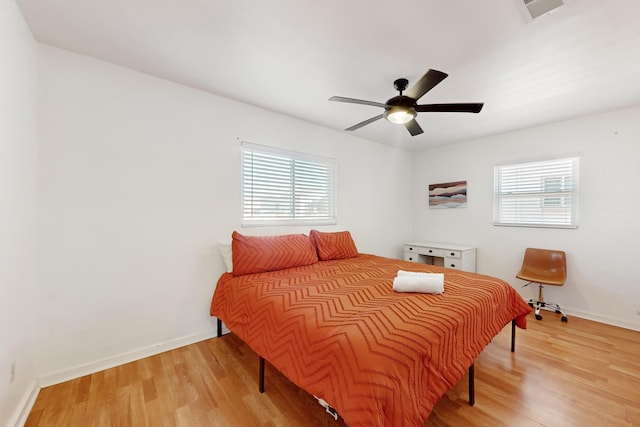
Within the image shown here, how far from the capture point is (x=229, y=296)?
86.7 inches

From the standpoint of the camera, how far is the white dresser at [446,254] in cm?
375

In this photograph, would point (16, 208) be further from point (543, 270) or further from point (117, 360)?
point (543, 270)

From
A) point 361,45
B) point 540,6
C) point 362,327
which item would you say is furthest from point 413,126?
point 362,327

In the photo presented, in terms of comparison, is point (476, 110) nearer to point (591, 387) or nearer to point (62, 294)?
point (591, 387)

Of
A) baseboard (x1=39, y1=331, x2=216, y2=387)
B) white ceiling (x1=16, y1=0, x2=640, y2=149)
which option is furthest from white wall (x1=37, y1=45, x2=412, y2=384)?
white ceiling (x1=16, y1=0, x2=640, y2=149)

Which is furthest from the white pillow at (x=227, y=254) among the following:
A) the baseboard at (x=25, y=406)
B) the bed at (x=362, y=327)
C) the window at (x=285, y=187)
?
the baseboard at (x=25, y=406)

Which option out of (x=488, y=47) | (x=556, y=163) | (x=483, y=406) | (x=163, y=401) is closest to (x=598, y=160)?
(x=556, y=163)

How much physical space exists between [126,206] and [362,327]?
2.14 meters

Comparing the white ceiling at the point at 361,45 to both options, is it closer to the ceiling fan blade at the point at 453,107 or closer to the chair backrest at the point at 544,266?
the ceiling fan blade at the point at 453,107

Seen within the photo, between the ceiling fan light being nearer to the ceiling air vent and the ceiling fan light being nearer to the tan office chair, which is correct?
the ceiling air vent

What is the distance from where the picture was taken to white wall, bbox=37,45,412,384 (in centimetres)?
190

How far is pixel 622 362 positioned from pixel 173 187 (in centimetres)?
417

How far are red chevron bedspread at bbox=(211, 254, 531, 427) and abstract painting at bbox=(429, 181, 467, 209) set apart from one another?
2.34 meters

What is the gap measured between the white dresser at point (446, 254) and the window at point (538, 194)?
64 centimetres
